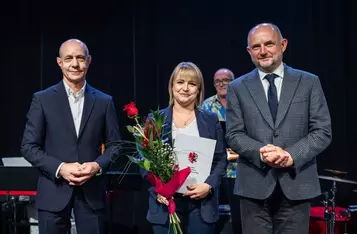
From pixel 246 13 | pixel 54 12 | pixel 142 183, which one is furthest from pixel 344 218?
pixel 54 12

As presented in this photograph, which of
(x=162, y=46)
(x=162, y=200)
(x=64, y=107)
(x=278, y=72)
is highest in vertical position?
(x=162, y=46)

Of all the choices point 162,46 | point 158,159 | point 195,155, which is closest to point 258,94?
point 195,155

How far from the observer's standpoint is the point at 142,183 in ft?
14.6

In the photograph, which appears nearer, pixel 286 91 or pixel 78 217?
pixel 286 91

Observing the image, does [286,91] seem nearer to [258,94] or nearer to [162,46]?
[258,94]

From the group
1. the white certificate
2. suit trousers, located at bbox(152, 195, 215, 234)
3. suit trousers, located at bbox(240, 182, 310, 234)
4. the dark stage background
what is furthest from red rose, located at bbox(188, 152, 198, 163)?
the dark stage background

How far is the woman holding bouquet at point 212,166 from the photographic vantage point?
122 inches

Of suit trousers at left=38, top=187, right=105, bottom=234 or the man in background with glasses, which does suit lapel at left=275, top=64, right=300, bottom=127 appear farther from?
suit trousers at left=38, top=187, right=105, bottom=234

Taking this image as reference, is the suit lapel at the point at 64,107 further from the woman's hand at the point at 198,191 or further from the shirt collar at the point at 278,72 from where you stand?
the shirt collar at the point at 278,72

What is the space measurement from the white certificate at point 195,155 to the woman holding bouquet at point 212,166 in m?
0.04

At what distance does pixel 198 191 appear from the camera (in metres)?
3.08

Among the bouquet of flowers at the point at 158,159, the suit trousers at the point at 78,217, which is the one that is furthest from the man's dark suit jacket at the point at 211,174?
the suit trousers at the point at 78,217

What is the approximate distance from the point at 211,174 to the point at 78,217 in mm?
854

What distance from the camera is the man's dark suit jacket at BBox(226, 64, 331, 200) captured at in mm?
2811
